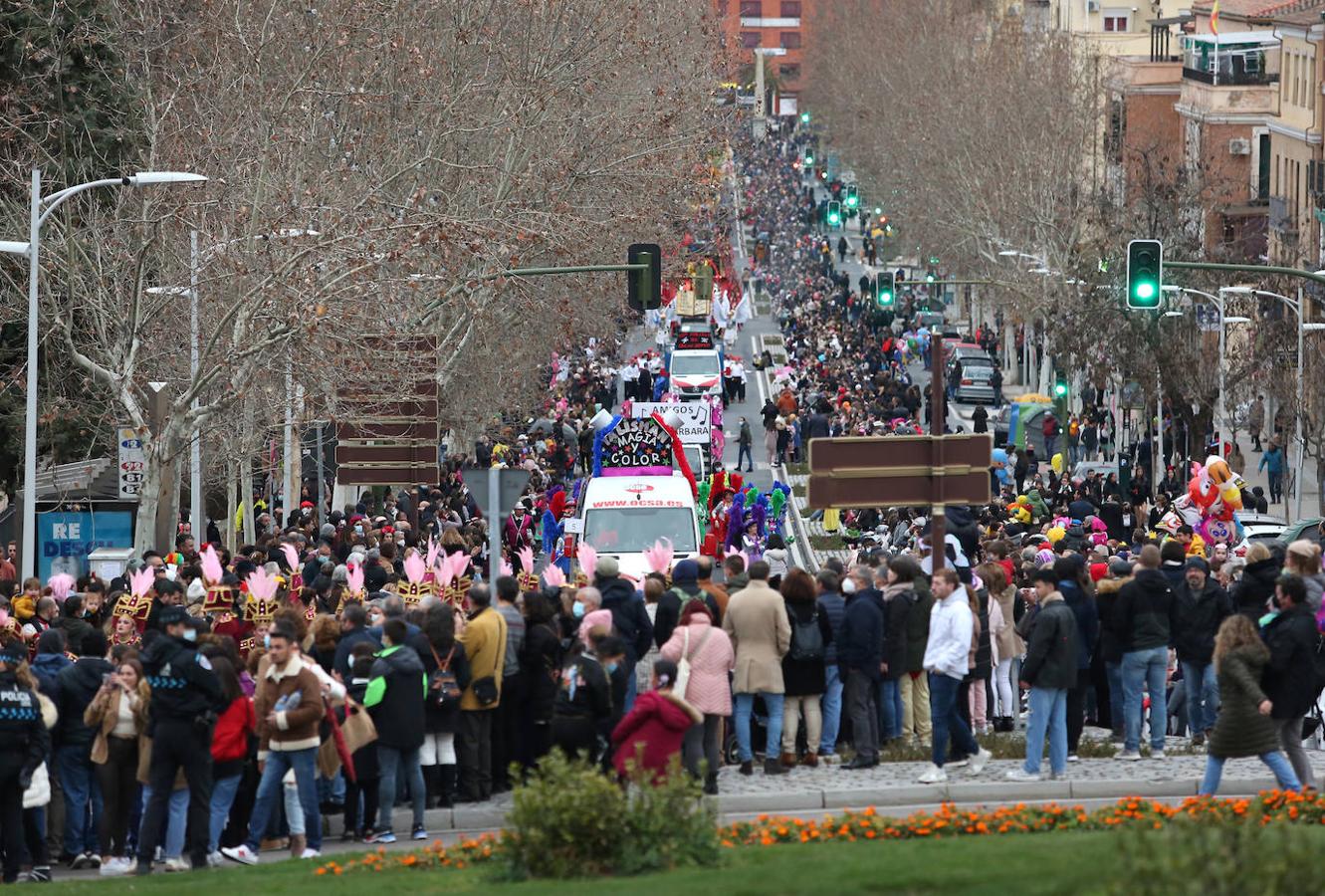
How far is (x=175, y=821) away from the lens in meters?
16.2

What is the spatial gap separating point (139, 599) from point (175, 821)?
495 cm

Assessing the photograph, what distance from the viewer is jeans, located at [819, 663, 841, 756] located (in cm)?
1895

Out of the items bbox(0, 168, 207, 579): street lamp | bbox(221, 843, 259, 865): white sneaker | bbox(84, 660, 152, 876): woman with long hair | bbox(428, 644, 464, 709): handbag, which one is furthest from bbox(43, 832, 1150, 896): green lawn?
bbox(0, 168, 207, 579): street lamp

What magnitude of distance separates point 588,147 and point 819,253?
72714 millimetres

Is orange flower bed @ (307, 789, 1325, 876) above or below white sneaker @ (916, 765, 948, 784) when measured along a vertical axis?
below

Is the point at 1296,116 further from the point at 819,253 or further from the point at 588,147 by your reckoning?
the point at 819,253

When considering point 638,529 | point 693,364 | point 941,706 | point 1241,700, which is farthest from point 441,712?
point 693,364

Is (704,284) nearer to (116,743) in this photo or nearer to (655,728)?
(116,743)

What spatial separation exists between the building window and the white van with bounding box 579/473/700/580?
83.9 metres

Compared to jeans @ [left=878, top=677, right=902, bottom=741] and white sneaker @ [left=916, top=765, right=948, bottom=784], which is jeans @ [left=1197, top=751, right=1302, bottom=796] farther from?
jeans @ [left=878, top=677, right=902, bottom=741]

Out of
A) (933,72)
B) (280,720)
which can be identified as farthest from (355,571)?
(933,72)

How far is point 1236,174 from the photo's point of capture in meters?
76.9

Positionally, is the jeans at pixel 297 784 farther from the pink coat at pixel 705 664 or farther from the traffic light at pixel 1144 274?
the traffic light at pixel 1144 274

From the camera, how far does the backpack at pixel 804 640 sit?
726 inches
